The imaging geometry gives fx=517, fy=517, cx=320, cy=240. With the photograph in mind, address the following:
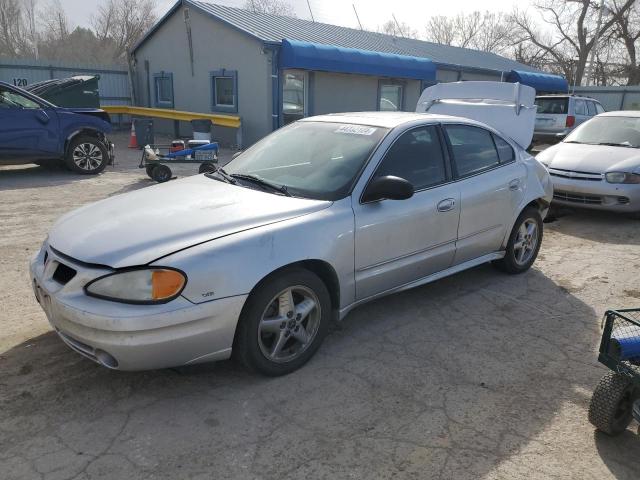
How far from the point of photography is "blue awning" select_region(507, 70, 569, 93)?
70.2 ft

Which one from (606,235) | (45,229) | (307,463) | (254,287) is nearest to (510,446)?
(307,463)

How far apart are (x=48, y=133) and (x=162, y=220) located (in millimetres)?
7985

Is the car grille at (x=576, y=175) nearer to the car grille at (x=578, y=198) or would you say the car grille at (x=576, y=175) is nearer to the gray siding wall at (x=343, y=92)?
the car grille at (x=578, y=198)

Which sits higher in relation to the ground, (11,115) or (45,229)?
(11,115)

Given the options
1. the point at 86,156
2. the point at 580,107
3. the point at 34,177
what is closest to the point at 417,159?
the point at 86,156

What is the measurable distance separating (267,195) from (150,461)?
180 cm

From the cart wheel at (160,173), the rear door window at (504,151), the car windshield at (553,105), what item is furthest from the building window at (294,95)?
the rear door window at (504,151)

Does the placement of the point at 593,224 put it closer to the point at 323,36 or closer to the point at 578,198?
the point at 578,198

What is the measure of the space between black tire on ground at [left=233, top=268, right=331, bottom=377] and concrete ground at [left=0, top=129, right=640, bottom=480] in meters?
0.11

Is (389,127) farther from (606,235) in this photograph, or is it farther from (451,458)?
(606,235)

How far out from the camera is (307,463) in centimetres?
254

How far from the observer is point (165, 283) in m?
2.72

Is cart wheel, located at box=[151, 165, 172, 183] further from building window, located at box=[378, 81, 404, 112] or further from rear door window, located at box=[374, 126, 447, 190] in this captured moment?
building window, located at box=[378, 81, 404, 112]

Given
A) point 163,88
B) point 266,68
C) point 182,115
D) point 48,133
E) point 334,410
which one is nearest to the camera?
point 334,410
